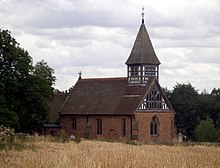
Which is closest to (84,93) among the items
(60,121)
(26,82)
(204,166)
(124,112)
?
A: (60,121)

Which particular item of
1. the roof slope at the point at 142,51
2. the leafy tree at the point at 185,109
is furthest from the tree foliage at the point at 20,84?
the leafy tree at the point at 185,109

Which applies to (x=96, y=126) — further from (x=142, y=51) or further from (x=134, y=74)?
(x=142, y=51)

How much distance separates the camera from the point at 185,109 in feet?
297

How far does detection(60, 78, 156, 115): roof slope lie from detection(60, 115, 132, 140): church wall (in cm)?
73

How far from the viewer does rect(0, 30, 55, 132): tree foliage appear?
64.1 m

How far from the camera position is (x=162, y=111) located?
250 feet

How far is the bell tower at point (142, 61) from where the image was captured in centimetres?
7531

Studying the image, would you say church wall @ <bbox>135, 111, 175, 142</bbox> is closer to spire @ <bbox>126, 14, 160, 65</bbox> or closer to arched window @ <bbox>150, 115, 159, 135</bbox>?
arched window @ <bbox>150, 115, 159, 135</bbox>

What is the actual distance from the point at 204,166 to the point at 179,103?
249 ft

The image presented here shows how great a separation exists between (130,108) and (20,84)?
15009 millimetres

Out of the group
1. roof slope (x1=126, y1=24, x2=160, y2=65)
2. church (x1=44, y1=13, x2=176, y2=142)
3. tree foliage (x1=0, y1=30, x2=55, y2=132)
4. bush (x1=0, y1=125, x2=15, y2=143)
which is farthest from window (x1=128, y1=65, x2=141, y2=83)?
bush (x1=0, y1=125, x2=15, y2=143)

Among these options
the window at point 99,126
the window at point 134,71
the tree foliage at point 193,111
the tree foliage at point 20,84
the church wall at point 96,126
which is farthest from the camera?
the tree foliage at point 193,111

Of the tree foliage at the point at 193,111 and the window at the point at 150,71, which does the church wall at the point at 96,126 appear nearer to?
the window at the point at 150,71

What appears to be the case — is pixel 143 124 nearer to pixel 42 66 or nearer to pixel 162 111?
pixel 162 111
